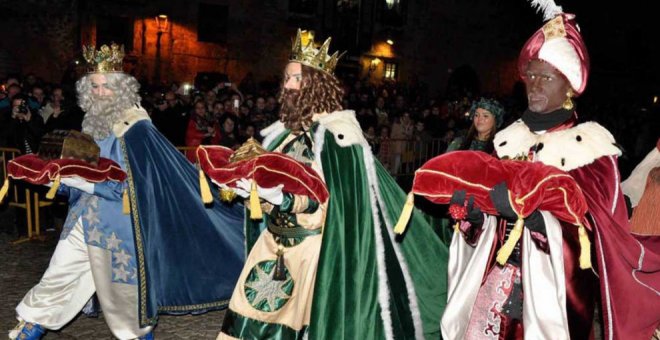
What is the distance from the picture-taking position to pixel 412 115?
643 inches

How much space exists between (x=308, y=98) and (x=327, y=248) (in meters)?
0.89

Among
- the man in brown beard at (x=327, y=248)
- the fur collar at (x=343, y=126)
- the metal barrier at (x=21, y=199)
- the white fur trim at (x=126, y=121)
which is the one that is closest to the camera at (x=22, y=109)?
the metal barrier at (x=21, y=199)

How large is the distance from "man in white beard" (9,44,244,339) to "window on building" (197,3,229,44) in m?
21.6

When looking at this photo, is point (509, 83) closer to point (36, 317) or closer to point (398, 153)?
point (398, 153)

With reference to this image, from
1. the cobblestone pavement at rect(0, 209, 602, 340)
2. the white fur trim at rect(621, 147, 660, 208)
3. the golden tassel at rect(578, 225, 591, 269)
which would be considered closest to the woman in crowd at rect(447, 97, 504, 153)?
the white fur trim at rect(621, 147, 660, 208)

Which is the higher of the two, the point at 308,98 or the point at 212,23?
the point at 212,23

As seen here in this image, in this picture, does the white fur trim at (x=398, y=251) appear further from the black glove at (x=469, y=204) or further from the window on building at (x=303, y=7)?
the window on building at (x=303, y=7)

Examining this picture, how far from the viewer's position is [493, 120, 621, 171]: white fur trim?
11.0ft

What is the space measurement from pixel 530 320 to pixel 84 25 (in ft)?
74.5

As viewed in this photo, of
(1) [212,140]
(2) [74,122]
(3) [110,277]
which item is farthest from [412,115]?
(3) [110,277]

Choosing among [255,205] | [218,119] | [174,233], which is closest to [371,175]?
[255,205]

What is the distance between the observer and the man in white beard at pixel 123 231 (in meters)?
4.71

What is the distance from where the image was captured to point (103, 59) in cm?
487

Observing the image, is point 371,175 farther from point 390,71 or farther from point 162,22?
point 390,71
